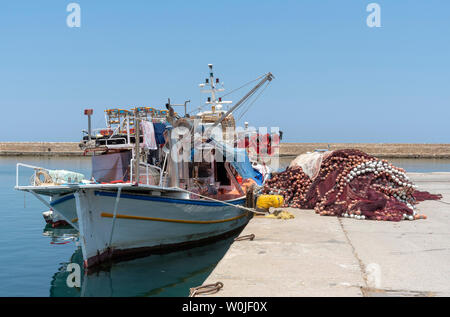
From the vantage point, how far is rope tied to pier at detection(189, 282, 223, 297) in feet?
19.7

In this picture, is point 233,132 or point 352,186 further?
point 233,132

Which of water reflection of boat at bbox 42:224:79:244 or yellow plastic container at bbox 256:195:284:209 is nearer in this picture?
yellow plastic container at bbox 256:195:284:209

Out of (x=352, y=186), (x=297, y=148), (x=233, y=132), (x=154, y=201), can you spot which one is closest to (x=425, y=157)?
(x=297, y=148)

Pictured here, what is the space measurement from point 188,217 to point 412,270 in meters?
6.27

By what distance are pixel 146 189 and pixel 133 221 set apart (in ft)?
2.78

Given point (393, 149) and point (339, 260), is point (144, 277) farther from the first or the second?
point (393, 149)

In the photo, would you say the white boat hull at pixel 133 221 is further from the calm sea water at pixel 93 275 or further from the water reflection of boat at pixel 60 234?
the water reflection of boat at pixel 60 234

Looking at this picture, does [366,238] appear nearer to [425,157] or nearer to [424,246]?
[424,246]

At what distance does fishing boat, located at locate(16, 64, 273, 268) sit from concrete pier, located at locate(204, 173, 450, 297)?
2035mm

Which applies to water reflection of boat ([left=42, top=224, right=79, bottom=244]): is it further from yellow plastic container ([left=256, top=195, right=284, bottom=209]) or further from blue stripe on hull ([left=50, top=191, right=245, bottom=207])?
yellow plastic container ([left=256, top=195, right=284, bottom=209])

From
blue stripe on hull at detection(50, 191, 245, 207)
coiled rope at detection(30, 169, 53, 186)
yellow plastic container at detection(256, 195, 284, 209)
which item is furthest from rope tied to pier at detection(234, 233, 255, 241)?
coiled rope at detection(30, 169, 53, 186)

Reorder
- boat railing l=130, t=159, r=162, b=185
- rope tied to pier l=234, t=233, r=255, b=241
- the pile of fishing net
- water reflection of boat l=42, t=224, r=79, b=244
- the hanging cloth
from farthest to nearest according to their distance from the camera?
water reflection of boat l=42, t=224, r=79, b=244, the pile of fishing net, the hanging cloth, boat railing l=130, t=159, r=162, b=185, rope tied to pier l=234, t=233, r=255, b=241
